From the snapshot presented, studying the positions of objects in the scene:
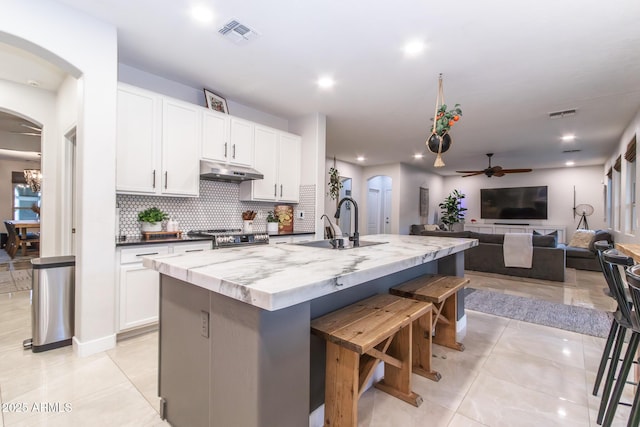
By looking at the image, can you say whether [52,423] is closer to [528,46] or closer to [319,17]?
[319,17]

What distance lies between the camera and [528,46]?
8.30ft

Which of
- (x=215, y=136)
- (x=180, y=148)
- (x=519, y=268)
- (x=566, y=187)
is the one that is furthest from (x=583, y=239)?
(x=180, y=148)

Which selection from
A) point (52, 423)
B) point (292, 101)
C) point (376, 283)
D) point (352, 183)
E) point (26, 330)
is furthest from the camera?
point (352, 183)

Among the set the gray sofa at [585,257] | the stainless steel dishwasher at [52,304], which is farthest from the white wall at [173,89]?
the gray sofa at [585,257]

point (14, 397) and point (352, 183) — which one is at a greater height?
point (352, 183)

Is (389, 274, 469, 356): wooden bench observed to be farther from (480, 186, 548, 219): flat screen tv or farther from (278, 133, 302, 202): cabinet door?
(480, 186, 548, 219): flat screen tv

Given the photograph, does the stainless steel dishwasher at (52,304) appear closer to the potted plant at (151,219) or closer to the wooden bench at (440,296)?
the potted plant at (151,219)

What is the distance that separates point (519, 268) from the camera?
17.5ft

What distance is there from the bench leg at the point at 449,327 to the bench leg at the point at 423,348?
1.48ft

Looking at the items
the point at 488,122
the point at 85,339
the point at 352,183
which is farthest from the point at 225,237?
the point at 352,183

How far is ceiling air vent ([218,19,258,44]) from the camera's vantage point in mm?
2332

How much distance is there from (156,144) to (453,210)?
898 cm

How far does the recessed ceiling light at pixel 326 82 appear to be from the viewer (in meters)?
3.25

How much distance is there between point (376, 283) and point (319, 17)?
2.02m
